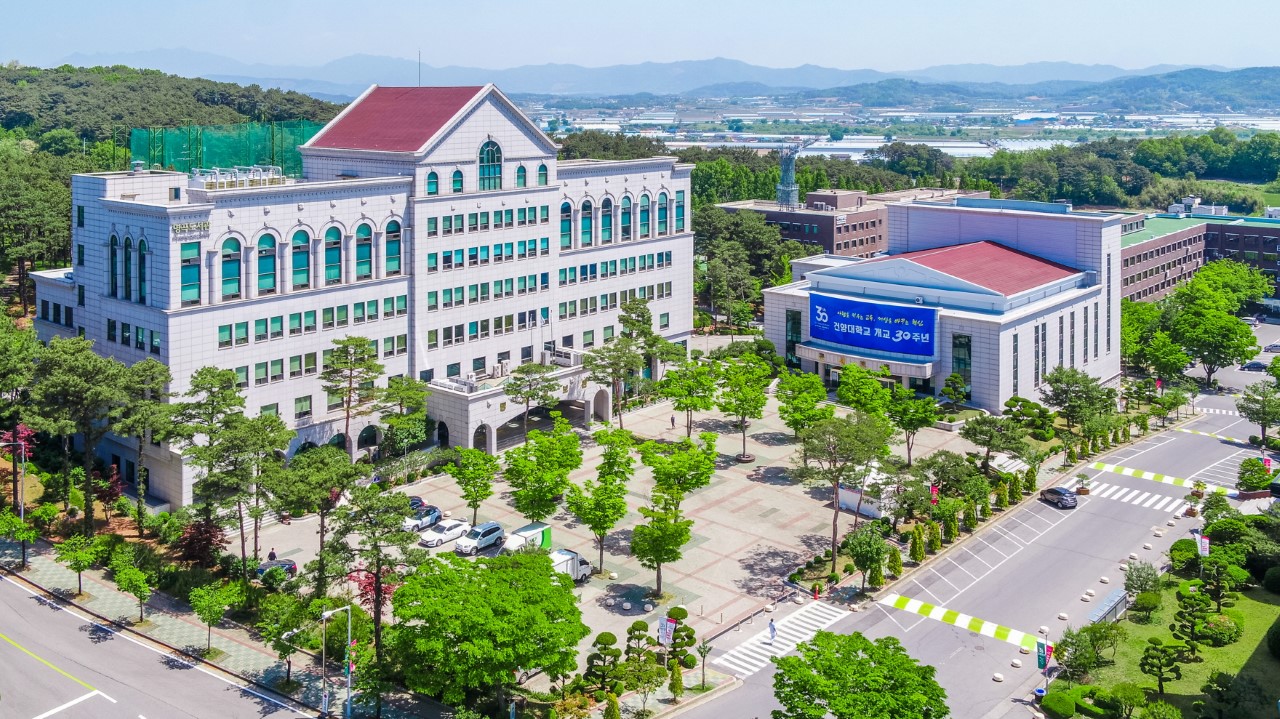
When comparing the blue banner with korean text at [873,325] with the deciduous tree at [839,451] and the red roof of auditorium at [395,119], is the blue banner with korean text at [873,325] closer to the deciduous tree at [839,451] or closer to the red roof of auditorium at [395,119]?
the deciduous tree at [839,451]

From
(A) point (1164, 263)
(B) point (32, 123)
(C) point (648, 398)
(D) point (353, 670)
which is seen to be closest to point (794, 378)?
(C) point (648, 398)

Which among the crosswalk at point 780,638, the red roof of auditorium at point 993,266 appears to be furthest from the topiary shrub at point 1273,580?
the red roof of auditorium at point 993,266

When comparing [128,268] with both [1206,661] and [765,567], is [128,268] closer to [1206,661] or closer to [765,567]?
[765,567]

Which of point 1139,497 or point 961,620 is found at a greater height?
point 1139,497

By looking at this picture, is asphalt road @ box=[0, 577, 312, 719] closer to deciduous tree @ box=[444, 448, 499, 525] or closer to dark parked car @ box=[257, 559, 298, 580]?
dark parked car @ box=[257, 559, 298, 580]

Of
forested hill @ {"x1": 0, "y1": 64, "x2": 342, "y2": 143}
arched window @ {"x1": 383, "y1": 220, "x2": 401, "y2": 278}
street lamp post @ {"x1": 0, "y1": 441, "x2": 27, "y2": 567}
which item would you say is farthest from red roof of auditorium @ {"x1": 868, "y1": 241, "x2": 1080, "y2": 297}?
forested hill @ {"x1": 0, "y1": 64, "x2": 342, "y2": 143}

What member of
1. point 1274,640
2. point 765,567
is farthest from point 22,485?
point 1274,640
